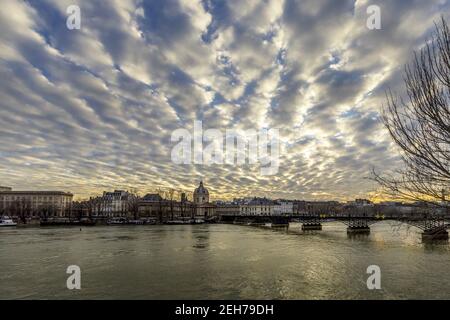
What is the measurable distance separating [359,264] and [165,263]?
17.4 metres

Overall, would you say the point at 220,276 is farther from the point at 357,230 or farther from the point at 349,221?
the point at 349,221

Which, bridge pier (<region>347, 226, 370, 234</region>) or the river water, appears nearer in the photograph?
the river water

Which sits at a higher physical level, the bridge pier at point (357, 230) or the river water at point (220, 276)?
the river water at point (220, 276)

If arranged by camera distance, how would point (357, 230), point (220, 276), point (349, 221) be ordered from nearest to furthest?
point (220, 276), point (357, 230), point (349, 221)

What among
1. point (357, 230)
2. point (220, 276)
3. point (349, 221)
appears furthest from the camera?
point (349, 221)

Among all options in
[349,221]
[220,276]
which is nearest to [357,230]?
[349,221]

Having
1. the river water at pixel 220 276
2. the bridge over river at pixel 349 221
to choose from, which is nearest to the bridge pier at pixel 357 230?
the bridge over river at pixel 349 221

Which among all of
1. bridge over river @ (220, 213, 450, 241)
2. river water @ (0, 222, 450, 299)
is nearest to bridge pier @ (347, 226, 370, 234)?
bridge over river @ (220, 213, 450, 241)

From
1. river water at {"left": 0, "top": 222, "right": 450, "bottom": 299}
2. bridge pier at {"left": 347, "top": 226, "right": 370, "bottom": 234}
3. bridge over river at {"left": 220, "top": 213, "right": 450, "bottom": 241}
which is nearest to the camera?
river water at {"left": 0, "top": 222, "right": 450, "bottom": 299}

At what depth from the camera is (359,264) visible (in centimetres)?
3111

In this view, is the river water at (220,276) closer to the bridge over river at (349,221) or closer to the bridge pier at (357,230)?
the bridge over river at (349,221)

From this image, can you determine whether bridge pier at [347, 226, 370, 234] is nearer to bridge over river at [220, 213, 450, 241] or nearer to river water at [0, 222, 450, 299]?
bridge over river at [220, 213, 450, 241]
